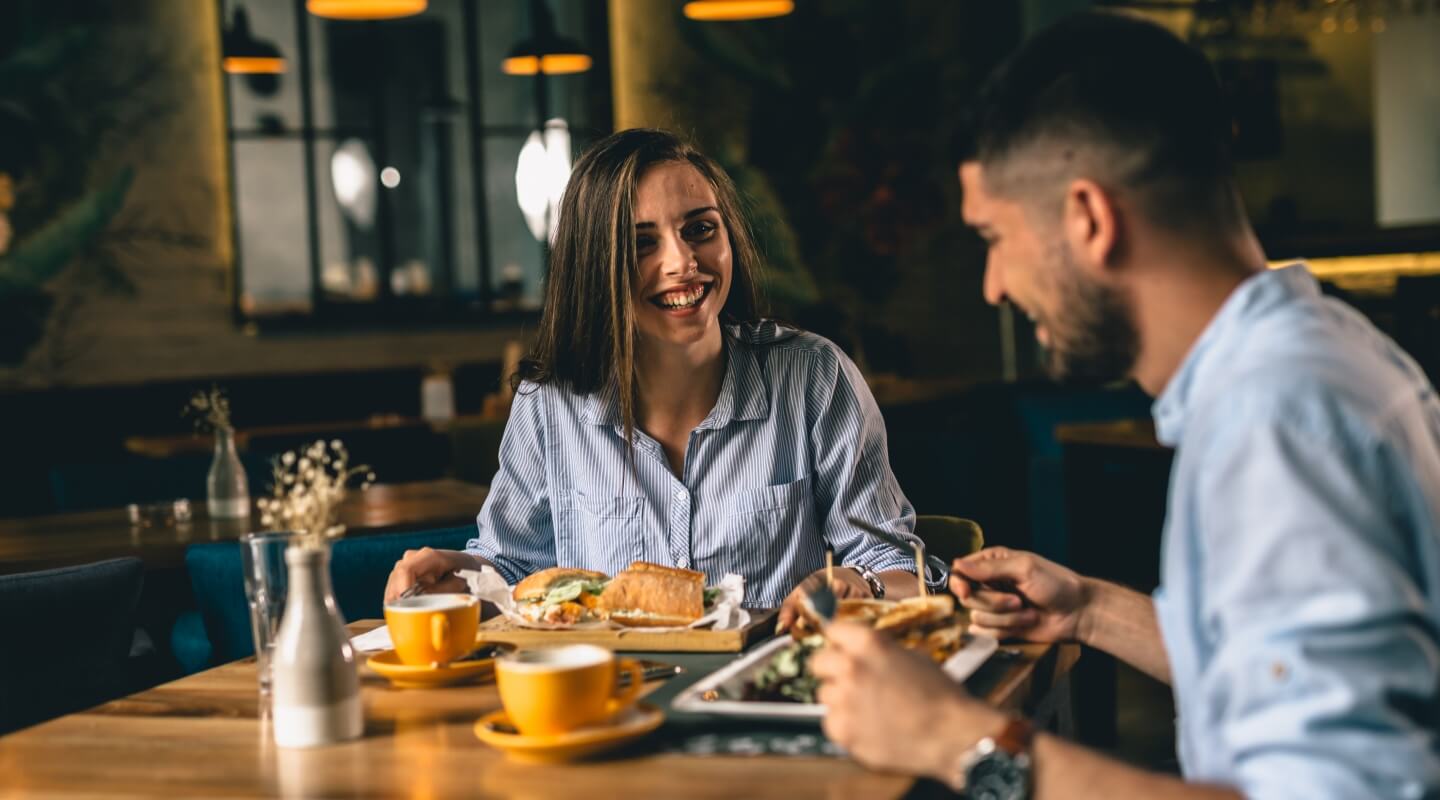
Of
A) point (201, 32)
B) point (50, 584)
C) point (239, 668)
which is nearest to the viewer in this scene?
point (239, 668)

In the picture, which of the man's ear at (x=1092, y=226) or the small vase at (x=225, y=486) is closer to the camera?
the man's ear at (x=1092, y=226)

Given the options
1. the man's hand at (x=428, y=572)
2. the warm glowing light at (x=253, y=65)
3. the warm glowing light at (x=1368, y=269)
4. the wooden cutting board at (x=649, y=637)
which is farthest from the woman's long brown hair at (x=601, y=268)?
the warm glowing light at (x=1368, y=269)

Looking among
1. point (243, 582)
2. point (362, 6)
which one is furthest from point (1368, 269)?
point (243, 582)

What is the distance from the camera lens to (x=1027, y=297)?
133 centimetres

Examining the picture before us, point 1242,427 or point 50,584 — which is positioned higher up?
point 1242,427

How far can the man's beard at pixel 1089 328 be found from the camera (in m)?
1.27

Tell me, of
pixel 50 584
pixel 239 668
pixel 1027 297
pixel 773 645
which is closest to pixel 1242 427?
pixel 1027 297

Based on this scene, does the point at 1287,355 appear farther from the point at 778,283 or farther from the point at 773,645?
the point at 778,283

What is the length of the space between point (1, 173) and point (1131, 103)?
24.6ft

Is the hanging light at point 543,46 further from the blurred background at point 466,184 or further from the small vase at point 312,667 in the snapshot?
the small vase at point 312,667

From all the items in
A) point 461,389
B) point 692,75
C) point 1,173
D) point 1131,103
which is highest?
point 692,75

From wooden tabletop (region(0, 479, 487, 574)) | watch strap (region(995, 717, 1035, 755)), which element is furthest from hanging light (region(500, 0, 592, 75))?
watch strap (region(995, 717, 1035, 755))

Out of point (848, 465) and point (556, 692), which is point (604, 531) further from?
point (556, 692)

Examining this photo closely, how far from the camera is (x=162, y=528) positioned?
3500mm
